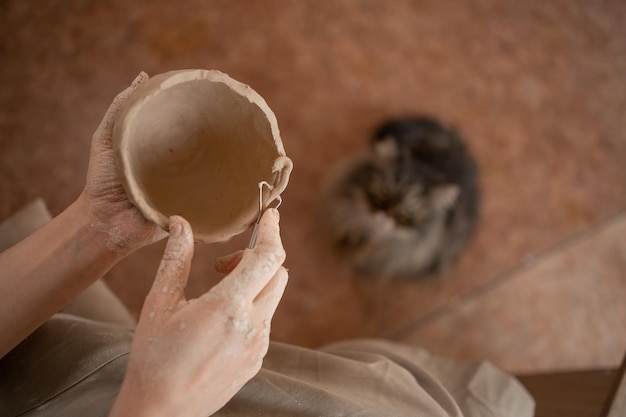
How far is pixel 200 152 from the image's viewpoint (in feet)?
3.35

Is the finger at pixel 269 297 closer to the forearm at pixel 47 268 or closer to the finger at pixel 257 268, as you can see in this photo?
the finger at pixel 257 268

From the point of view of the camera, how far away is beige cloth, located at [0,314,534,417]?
3.15 ft

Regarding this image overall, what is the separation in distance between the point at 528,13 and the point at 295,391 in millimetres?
2166

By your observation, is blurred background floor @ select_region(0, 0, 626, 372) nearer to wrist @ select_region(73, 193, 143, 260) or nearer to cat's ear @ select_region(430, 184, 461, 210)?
cat's ear @ select_region(430, 184, 461, 210)

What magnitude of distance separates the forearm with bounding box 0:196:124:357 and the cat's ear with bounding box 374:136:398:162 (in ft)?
3.79

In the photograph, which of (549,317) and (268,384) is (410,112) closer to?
(549,317)

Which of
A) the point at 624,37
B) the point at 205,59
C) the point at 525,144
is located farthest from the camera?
the point at 624,37

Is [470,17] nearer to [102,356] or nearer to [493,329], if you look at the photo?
[493,329]

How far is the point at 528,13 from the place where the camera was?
2.46 m

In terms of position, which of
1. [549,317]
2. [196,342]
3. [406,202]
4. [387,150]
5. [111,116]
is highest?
[111,116]

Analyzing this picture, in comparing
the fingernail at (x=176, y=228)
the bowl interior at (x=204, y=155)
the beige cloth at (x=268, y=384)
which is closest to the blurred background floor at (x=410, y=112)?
the beige cloth at (x=268, y=384)

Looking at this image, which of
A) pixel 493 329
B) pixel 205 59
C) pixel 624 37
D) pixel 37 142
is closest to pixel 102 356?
pixel 37 142

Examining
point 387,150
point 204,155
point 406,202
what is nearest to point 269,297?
point 204,155

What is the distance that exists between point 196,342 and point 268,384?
0.30 metres
